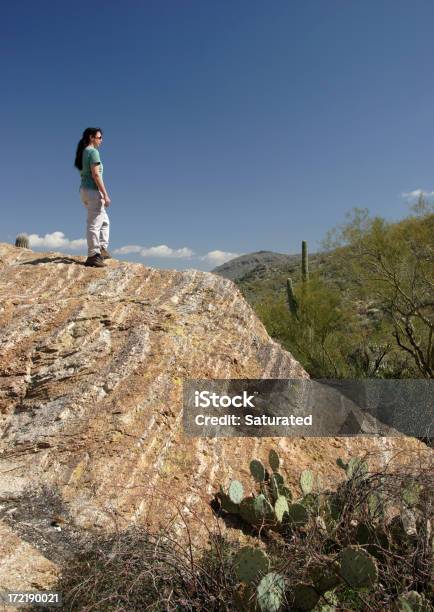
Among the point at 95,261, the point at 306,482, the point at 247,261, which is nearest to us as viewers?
the point at 306,482

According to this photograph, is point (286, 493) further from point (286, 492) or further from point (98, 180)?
point (98, 180)

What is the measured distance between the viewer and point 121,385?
4910 mm

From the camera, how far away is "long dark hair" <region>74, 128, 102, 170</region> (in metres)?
6.47

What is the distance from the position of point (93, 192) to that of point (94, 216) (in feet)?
1.07

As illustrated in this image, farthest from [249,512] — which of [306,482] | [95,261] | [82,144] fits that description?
[82,144]

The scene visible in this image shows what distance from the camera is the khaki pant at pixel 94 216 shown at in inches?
260

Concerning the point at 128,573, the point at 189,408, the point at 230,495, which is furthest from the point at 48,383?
the point at 128,573

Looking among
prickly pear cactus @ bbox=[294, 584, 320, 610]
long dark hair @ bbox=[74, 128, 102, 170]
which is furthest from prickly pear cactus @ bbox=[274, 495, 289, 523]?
long dark hair @ bbox=[74, 128, 102, 170]

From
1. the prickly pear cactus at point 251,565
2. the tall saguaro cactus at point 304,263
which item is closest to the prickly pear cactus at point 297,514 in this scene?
the prickly pear cactus at point 251,565

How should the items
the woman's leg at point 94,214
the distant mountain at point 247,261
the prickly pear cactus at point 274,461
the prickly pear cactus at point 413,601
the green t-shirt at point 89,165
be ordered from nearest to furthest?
the prickly pear cactus at point 413,601, the prickly pear cactus at point 274,461, the green t-shirt at point 89,165, the woman's leg at point 94,214, the distant mountain at point 247,261

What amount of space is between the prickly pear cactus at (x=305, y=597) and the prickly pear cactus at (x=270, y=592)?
23 cm

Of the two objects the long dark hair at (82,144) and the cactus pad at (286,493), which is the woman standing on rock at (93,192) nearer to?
the long dark hair at (82,144)

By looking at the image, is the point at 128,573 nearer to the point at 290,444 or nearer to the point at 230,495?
the point at 230,495

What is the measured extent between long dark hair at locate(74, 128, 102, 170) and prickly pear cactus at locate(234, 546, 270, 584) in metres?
5.42
